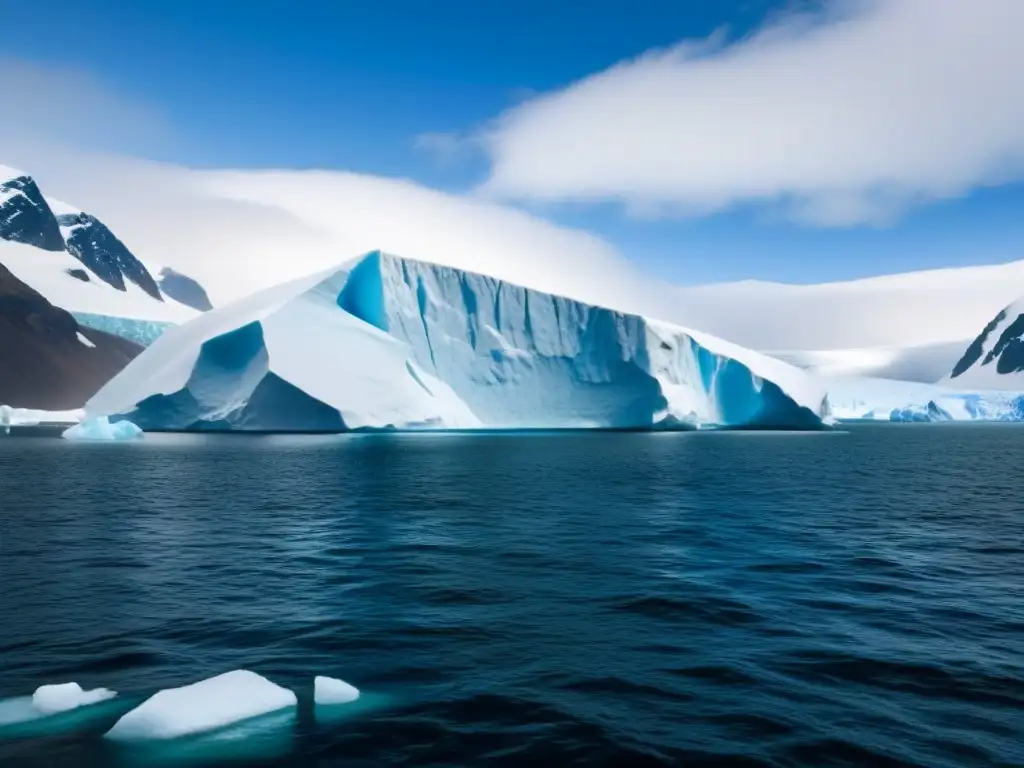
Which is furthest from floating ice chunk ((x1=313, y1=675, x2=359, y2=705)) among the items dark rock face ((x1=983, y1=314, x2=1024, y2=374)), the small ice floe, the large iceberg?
dark rock face ((x1=983, y1=314, x2=1024, y2=374))

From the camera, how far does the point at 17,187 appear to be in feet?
472

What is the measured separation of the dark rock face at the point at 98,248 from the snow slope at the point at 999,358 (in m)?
185

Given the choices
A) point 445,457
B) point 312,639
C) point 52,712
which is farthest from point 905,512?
point 445,457

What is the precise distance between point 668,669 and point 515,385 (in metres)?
43.7

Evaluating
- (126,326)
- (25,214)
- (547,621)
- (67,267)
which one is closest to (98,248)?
(25,214)

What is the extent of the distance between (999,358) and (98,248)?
203657 millimetres

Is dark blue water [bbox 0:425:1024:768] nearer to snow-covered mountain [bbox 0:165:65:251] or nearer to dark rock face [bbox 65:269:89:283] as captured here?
dark rock face [bbox 65:269:89:283]

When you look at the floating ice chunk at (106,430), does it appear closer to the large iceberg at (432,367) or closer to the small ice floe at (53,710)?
the large iceberg at (432,367)

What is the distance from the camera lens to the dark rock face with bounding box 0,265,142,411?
96938mm

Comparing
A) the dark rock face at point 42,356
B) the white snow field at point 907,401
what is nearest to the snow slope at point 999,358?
the white snow field at point 907,401

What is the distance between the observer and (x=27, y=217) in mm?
143875

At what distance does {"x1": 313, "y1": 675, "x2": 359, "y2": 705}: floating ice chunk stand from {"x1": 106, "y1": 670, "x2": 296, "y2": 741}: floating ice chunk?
0.61ft

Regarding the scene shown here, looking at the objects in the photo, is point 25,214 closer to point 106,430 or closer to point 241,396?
point 106,430

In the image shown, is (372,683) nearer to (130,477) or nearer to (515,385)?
(130,477)
